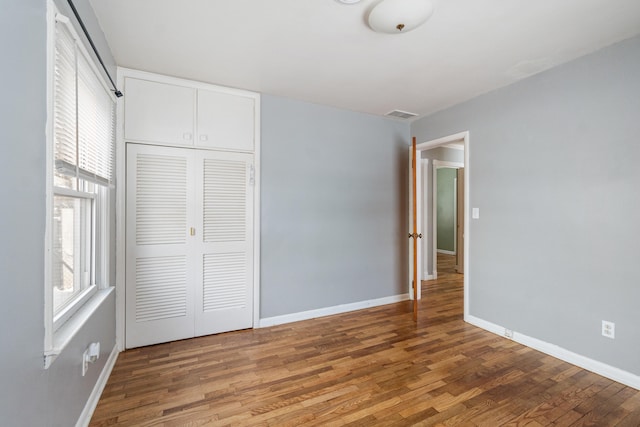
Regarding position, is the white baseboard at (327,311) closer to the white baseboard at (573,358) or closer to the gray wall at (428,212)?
the white baseboard at (573,358)

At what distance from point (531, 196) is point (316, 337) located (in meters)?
2.47

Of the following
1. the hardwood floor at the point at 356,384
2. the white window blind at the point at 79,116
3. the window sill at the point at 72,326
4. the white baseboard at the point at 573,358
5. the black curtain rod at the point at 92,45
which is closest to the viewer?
the window sill at the point at 72,326

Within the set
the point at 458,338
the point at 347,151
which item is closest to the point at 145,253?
the point at 347,151

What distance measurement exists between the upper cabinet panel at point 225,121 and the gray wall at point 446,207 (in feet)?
20.9

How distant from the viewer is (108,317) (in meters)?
2.29

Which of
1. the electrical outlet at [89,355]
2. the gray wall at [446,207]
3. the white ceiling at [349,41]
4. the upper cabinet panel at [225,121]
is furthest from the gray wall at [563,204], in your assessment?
the gray wall at [446,207]

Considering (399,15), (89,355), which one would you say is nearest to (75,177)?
(89,355)

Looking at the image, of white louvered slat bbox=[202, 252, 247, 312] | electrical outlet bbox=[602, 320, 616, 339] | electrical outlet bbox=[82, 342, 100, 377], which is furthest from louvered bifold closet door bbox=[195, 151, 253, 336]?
electrical outlet bbox=[602, 320, 616, 339]

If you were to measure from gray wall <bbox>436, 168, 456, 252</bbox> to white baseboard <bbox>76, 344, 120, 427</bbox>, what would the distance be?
7.61m

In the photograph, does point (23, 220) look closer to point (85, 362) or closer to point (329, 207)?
point (85, 362)

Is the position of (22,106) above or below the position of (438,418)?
above

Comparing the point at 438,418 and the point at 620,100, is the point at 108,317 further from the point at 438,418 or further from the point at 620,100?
the point at 620,100

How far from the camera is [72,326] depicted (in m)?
1.54

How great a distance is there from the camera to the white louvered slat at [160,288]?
2.72 metres
